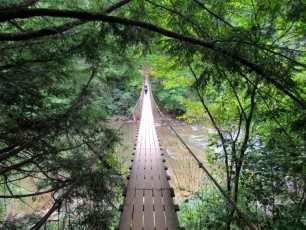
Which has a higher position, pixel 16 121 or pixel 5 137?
pixel 16 121

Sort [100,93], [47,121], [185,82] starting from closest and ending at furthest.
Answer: [47,121], [100,93], [185,82]

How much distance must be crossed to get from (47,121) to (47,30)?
2.25ft

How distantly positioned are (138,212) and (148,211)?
8 cm

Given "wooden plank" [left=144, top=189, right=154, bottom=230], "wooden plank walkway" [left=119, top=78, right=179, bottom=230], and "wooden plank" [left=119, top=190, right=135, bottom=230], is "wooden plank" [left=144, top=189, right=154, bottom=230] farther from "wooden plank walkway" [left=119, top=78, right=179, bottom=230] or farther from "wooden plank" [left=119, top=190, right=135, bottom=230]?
"wooden plank" [left=119, top=190, right=135, bottom=230]

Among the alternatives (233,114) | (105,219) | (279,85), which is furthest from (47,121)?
(233,114)

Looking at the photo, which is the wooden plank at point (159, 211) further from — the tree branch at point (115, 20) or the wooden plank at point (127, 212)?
the tree branch at point (115, 20)

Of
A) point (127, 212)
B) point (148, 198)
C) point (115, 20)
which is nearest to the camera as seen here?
point (115, 20)

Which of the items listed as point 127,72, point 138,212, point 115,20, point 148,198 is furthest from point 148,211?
point 127,72

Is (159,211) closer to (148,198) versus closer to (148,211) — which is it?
(148,211)

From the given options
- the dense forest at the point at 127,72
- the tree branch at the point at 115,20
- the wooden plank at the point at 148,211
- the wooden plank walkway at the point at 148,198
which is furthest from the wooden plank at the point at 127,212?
the tree branch at the point at 115,20

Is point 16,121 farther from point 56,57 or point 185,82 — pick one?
point 185,82

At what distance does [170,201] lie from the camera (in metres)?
1.84

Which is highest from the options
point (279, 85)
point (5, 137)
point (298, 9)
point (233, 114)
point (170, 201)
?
point (298, 9)

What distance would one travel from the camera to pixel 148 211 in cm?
168
